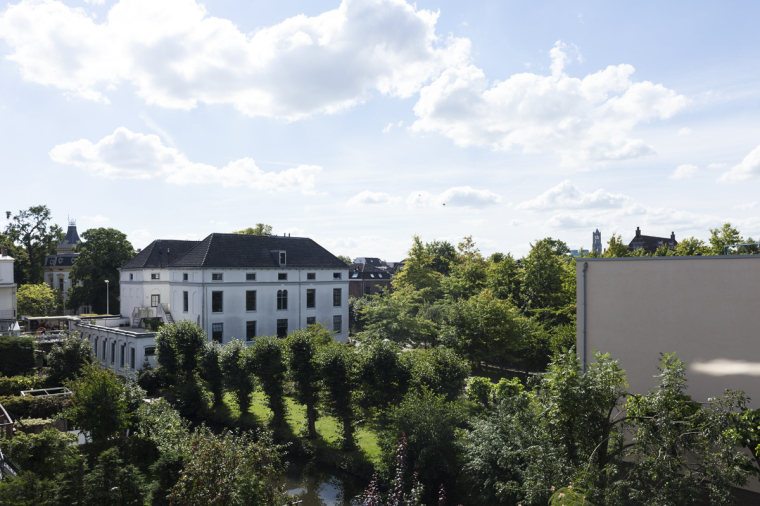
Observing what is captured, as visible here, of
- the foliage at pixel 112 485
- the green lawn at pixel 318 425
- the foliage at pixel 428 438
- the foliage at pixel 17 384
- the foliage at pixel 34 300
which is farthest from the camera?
the foliage at pixel 34 300

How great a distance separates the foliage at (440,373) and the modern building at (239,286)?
21.9 m

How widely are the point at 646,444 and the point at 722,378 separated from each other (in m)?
5.09

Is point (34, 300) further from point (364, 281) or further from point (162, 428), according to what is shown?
point (162, 428)

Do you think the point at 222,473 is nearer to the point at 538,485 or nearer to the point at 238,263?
the point at 538,485

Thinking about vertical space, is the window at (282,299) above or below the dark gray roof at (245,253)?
below

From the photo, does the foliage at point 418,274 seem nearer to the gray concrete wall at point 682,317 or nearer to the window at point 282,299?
the window at point 282,299

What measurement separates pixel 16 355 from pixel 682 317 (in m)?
38.9

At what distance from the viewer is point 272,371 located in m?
24.7

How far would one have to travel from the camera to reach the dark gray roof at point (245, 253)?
131 ft

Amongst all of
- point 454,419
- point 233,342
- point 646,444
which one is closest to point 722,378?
point 646,444

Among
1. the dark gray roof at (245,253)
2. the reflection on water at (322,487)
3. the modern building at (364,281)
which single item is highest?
the dark gray roof at (245,253)

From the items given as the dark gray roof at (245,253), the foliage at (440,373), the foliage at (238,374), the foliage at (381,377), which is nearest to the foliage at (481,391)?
the foliage at (440,373)

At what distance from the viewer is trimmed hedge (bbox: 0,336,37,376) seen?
3159 centimetres

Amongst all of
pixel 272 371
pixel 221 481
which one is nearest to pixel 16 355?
pixel 272 371
